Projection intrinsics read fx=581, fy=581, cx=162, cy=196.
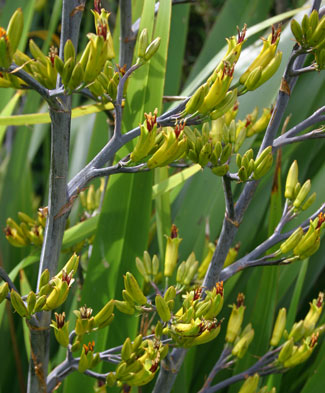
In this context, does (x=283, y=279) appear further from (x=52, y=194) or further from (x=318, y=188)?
(x=52, y=194)

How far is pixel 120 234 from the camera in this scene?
85 centimetres

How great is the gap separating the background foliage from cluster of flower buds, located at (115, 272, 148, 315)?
0.53 ft

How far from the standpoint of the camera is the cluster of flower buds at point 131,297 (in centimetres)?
67

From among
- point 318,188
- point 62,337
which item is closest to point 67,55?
point 62,337

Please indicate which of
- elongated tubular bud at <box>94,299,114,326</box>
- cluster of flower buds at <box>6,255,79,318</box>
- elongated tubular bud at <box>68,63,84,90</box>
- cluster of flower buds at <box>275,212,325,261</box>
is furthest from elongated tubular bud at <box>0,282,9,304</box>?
cluster of flower buds at <box>275,212,325,261</box>

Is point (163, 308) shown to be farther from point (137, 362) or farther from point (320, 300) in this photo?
point (320, 300)

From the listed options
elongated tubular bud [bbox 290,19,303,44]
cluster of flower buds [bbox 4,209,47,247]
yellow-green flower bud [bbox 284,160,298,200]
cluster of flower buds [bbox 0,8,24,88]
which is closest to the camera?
cluster of flower buds [bbox 0,8,24,88]

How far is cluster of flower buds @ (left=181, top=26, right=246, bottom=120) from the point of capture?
596mm

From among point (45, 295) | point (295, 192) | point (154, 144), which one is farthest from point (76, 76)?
point (295, 192)

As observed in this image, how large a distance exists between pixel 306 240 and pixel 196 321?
163 mm

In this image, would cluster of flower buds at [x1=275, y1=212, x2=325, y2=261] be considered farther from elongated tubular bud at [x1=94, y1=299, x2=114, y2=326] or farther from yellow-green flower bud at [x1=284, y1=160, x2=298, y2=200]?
elongated tubular bud at [x1=94, y1=299, x2=114, y2=326]

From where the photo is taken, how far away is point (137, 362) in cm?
66

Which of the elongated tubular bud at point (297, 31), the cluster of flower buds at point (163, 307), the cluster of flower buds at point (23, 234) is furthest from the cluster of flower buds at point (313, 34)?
the cluster of flower buds at point (23, 234)

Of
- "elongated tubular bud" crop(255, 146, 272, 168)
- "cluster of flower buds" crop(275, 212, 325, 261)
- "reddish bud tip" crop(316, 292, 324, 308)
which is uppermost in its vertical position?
"elongated tubular bud" crop(255, 146, 272, 168)
